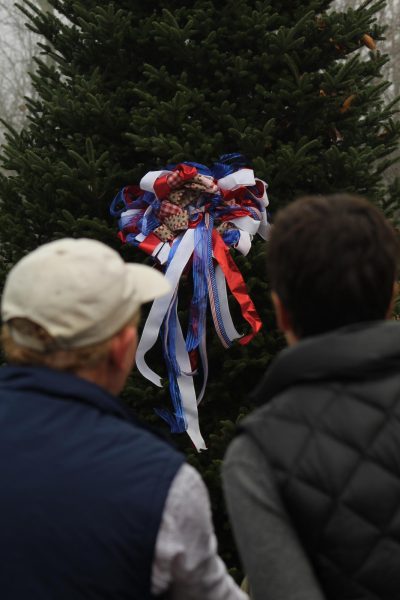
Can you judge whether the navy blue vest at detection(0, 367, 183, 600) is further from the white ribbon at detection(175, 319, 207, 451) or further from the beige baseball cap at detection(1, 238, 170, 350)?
the white ribbon at detection(175, 319, 207, 451)

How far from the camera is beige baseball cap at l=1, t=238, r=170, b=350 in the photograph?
1.65 m

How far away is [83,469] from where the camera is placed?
1.53m

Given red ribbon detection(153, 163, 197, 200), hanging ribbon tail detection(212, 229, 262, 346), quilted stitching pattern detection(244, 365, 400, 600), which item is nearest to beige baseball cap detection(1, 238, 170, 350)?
quilted stitching pattern detection(244, 365, 400, 600)

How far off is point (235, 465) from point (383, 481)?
30 centimetres

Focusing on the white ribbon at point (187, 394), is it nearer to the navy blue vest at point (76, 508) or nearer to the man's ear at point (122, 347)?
the man's ear at point (122, 347)

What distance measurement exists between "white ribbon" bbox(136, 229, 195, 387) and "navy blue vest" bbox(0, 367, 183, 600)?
6.82 ft

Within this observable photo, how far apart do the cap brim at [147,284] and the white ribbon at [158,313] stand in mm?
1821

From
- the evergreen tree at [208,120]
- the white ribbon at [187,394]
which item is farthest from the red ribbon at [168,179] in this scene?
the white ribbon at [187,394]

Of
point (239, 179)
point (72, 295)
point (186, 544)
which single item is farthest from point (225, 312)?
point (186, 544)

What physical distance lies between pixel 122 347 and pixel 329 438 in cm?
51

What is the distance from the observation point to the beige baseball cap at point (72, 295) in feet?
5.41

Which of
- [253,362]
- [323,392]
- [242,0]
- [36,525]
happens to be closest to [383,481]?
[323,392]

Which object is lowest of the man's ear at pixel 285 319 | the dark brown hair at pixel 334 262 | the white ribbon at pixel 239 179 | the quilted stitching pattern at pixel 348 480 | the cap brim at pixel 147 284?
the quilted stitching pattern at pixel 348 480

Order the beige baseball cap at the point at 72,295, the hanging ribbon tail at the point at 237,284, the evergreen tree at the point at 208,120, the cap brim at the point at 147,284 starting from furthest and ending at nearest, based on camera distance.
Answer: the evergreen tree at the point at 208,120
the hanging ribbon tail at the point at 237,284
the cap brim at the point at 147,284
the beige baseball cap at the point at 72,295
